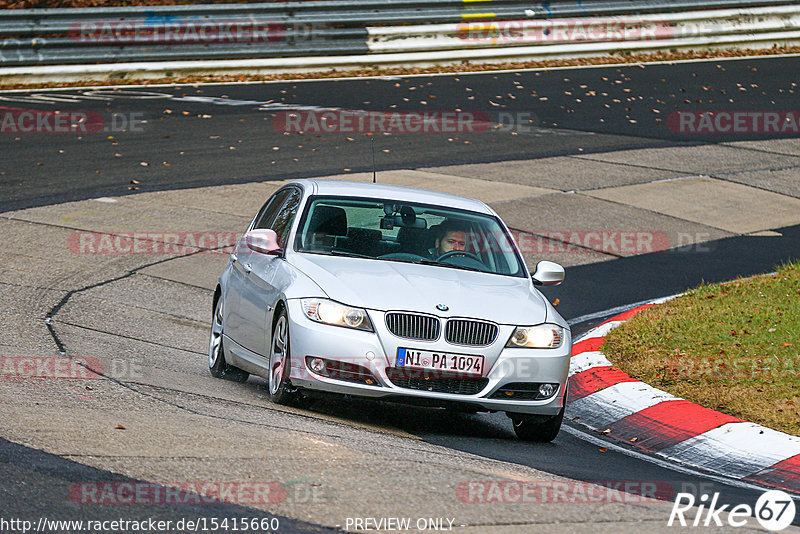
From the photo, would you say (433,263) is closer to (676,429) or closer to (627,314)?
(676,429)

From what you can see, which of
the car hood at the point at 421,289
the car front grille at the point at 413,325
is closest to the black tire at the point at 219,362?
the car hood at the point at 421,289

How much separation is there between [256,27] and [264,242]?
16336 millimetres

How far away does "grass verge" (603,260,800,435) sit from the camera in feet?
27.1

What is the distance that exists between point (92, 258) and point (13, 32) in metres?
11.0

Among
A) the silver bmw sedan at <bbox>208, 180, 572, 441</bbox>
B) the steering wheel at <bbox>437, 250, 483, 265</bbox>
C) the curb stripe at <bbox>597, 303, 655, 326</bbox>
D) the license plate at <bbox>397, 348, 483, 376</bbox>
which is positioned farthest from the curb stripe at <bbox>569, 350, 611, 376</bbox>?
the license plate at <bbox>397, 348, 483, 376</bbox>

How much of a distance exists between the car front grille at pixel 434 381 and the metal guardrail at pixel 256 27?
16.7m

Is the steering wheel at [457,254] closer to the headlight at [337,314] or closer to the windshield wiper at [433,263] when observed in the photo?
the windshield wiper at [433,263]

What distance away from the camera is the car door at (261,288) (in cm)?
810

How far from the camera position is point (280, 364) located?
771 cm

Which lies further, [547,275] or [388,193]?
[388,193]

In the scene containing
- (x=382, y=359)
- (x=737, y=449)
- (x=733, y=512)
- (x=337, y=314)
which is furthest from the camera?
(x=737, y=449)

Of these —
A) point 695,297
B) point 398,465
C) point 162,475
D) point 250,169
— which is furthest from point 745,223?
point 162,475

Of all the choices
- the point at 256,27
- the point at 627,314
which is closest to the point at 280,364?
the point at 627,314

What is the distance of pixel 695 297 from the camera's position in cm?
1148
